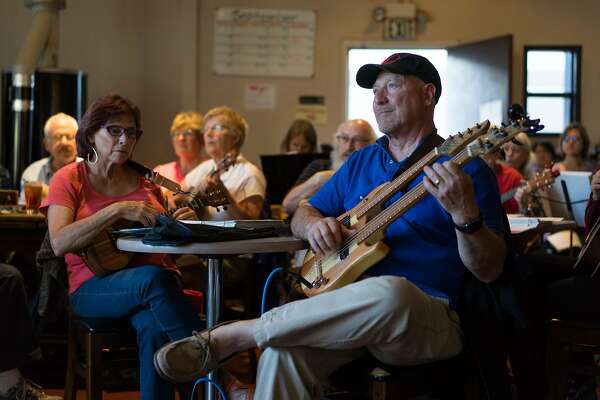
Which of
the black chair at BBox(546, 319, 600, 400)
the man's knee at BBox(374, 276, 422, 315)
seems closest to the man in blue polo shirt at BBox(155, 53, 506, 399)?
the man's knee at BBox(374, 276, 422, 315)

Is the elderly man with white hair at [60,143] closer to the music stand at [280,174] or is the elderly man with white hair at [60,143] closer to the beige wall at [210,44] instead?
the music stand at [280,174]

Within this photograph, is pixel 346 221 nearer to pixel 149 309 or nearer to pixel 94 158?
pixel 149 309

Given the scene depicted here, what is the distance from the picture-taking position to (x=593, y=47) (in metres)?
7.57

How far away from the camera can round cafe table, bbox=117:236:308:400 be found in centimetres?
232

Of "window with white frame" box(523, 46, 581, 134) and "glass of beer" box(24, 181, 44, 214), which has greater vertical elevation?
"window with white frame" box(523, 46, 581, 134)

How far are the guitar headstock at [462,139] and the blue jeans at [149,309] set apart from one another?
3.12 feet

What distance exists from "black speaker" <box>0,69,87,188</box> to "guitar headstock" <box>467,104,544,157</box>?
4.23 meters

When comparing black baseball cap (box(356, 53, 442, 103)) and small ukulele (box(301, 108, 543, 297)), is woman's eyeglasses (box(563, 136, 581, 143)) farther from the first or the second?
small ukulele (box(301, 108, 543, 297))

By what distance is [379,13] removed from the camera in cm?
745

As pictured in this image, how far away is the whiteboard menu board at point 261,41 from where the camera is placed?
732 centimetres

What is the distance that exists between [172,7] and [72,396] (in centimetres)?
485

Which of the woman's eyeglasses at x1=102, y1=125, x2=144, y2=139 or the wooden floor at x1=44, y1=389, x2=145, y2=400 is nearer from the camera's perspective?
the woman's eyeglasses at x1=102, y1=125, x2=144, y2=139

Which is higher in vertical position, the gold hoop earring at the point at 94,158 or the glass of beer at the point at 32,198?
the gold hoop earring at the point at 94,158

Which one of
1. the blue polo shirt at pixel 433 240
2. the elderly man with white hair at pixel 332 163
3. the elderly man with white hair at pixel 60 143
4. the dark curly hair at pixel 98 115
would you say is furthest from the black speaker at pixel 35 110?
the blue polo shirt at pixel 433 240
